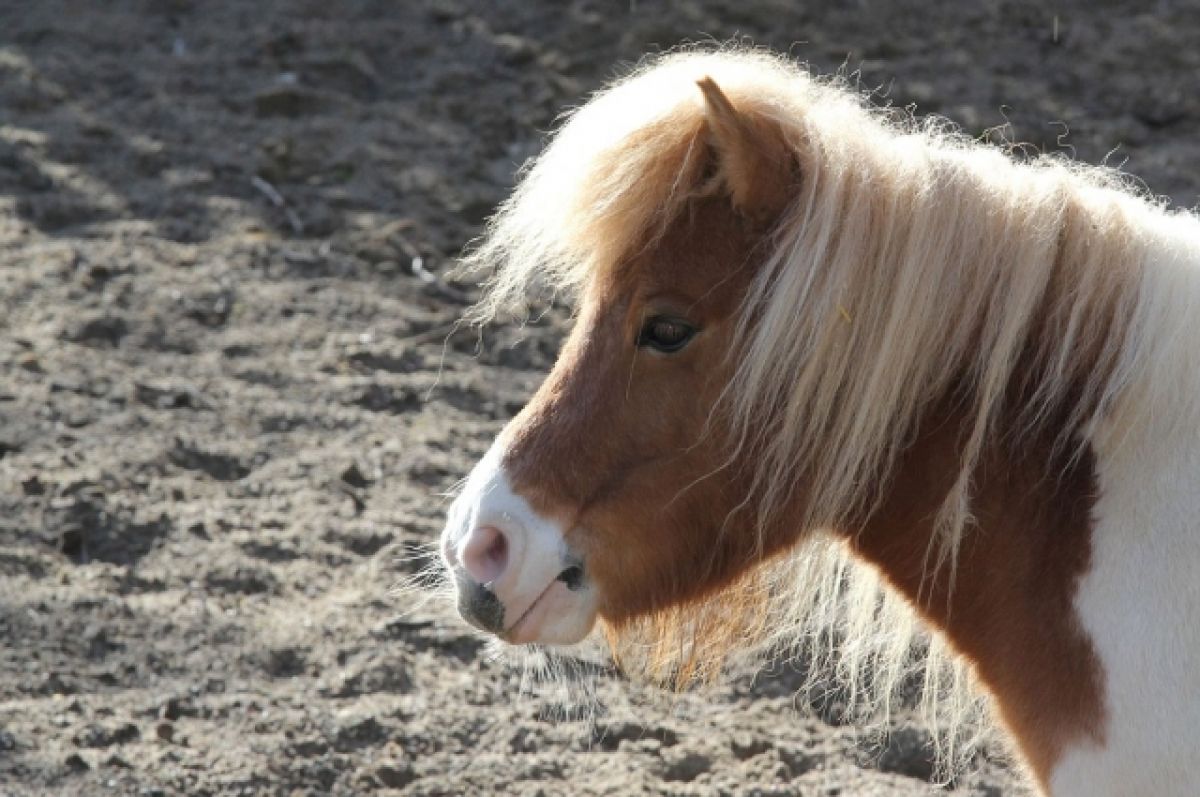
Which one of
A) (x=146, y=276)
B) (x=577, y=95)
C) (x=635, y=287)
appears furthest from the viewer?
(x=577, y=95)

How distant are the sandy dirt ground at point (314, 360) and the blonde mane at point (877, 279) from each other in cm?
102

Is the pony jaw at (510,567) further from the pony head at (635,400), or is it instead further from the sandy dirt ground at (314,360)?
the sandy dirt ground at (314,360)

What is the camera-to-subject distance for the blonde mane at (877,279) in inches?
95.9

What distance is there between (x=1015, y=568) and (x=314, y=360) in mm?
3220

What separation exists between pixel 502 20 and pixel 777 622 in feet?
15.9

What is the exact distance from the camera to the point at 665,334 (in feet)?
8.40

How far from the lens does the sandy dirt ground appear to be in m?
3.66

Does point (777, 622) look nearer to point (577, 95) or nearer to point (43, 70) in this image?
point (577, 95)

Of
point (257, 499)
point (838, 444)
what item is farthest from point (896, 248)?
point (257, 499)

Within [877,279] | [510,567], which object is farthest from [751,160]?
[510,567]

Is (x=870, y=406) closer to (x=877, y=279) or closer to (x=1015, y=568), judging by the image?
(x=877, y=279)

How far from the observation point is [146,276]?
553 cm

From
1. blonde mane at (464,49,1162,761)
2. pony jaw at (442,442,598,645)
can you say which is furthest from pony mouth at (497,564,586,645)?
→ blonde mane at (464,49,1162,761)

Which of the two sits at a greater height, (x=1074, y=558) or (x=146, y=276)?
(x=1074, y=558)
